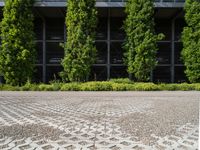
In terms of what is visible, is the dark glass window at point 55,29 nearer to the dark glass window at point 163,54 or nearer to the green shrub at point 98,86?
the green shrub at point 98,86

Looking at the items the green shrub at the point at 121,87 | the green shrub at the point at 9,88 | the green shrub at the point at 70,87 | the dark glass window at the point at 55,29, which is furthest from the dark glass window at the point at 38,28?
the green shrub at the point at 121,87

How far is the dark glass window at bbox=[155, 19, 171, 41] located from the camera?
27.0 meters

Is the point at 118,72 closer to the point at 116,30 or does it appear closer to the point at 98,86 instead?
the point at 116,30

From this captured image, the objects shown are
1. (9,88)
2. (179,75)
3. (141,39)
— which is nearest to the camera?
(9,88)

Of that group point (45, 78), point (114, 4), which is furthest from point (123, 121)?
point (45, 78)

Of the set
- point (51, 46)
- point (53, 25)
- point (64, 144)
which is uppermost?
point (53, 25)

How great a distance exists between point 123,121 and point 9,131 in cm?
296

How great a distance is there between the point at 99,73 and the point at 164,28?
9.57m

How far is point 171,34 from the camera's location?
88.1 ft

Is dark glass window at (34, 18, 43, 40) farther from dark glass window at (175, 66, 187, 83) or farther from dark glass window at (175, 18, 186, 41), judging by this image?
dark glass window at (175, 66, 187, 83)

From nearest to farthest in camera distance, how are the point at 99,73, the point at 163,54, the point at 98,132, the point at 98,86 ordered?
the point at 98,132
the point at 98,86
the point at 99,73
the point at 163,54

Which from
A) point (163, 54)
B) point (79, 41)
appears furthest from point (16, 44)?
point (163, 54)

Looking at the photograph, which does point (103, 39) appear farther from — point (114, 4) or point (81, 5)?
point (81, 5)

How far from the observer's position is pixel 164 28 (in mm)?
27094
